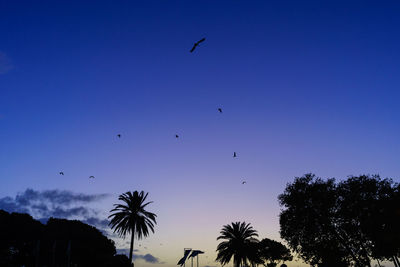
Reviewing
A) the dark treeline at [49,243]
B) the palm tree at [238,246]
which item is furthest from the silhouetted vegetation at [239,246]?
the dark treeline at [49,243]

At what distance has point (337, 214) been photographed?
37.0m

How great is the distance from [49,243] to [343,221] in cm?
5594

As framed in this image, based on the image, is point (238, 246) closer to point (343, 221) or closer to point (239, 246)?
point (239, 246)

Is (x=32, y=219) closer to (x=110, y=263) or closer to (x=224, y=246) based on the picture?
(x=110, y=263)

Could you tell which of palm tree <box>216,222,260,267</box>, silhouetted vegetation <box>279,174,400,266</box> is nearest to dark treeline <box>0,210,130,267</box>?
palm tree <box>216,222,260,267</box>

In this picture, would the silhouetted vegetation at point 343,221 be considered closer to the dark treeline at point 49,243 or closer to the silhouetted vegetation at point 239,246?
the silhouetted vegetation at point 239,246

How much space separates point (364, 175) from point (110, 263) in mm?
53344

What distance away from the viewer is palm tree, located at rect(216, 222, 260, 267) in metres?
→ 46.0

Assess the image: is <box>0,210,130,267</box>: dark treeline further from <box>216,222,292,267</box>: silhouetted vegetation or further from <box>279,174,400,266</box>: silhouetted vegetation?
<box>279,174,400,266</box>: silhouetted vegetation

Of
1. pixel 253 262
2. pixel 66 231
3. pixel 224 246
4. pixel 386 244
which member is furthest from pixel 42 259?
pixel 386 244

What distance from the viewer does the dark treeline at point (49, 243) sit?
165ft

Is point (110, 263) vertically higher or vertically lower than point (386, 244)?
lower

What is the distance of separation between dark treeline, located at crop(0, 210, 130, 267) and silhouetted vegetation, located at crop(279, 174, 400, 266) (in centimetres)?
4149

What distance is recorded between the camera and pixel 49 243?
52.5 meters
